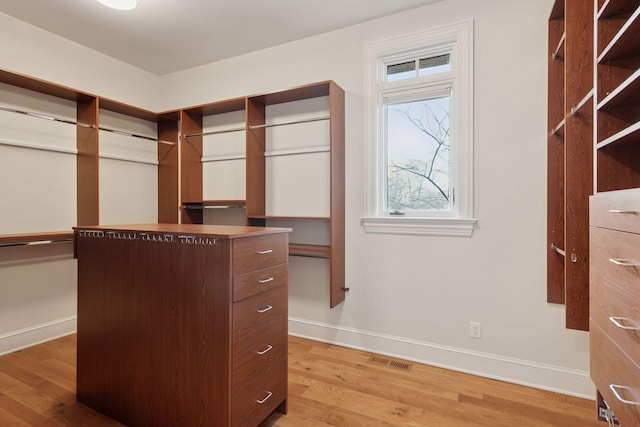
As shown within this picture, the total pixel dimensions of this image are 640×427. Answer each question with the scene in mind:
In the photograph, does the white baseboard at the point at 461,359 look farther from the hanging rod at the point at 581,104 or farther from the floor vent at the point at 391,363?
the hanging rod at the point at 581,104

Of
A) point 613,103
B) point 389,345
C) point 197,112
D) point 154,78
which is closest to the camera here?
point 613,103

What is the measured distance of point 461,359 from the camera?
2.39 meters

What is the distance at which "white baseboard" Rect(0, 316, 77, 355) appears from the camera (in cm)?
263

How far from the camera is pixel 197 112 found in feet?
11.3

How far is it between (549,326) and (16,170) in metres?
4.18

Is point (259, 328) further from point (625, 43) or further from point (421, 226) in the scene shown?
point (625, 43)

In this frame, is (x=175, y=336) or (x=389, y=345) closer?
(x=175, y=336)

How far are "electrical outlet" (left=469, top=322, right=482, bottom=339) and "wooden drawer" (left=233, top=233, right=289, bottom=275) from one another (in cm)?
150

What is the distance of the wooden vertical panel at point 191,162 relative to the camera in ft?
11.3

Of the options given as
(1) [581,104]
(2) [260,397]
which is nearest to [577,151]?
(1) [581,104]

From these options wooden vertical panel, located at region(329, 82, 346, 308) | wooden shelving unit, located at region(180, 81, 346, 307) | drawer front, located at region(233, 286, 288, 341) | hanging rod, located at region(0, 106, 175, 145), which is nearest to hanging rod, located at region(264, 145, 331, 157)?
wooden shelving unit, located at region(180, 81, 346, 307)

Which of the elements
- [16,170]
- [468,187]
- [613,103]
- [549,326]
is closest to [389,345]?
[549,326]

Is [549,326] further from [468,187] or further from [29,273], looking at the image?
[29,273]

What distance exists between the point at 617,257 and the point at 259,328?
147cm
